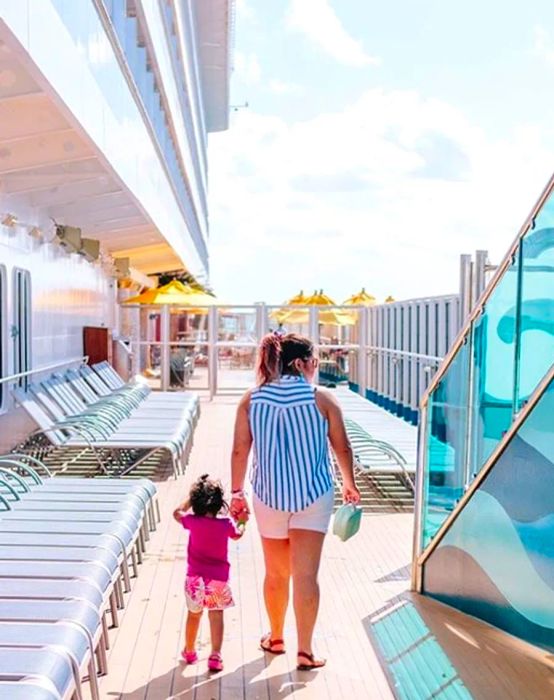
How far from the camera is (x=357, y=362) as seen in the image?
709 inches

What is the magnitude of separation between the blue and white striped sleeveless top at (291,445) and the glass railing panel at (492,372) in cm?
100

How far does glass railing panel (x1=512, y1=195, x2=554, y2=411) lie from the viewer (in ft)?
12.2

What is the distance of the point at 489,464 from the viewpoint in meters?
4.10

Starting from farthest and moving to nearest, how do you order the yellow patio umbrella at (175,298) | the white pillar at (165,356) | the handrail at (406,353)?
1. the yellow patio umbrella at (175,298)
2. the white pillar at (165,356)
3. the handrail at (406,353)

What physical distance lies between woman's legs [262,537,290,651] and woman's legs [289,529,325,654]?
8cm

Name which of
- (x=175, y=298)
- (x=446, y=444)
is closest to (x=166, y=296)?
(x=175, y=298)

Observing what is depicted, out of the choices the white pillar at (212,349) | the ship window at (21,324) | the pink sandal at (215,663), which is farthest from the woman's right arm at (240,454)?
the white pillar at (212,349)

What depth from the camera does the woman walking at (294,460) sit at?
356cm

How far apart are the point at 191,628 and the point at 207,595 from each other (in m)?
0.20

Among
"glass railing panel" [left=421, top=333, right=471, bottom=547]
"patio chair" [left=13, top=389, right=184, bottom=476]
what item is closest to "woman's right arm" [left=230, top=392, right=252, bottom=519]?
"glass railing panel" [left=421, top=333, right=471, bottom=547]

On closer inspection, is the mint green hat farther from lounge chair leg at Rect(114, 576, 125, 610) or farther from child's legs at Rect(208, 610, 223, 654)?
lounge chair leg at Rect(114, 576, 125, 610)

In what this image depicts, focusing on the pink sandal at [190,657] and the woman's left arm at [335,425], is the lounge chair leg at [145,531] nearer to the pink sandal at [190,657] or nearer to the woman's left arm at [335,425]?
the pink sandal at [190,657]

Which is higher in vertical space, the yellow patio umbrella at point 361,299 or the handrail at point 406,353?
the yellow patio umbrella at point 361,299


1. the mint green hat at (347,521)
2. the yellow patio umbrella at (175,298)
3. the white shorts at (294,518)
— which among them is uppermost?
the yellow patio umbrella at (175,298)
